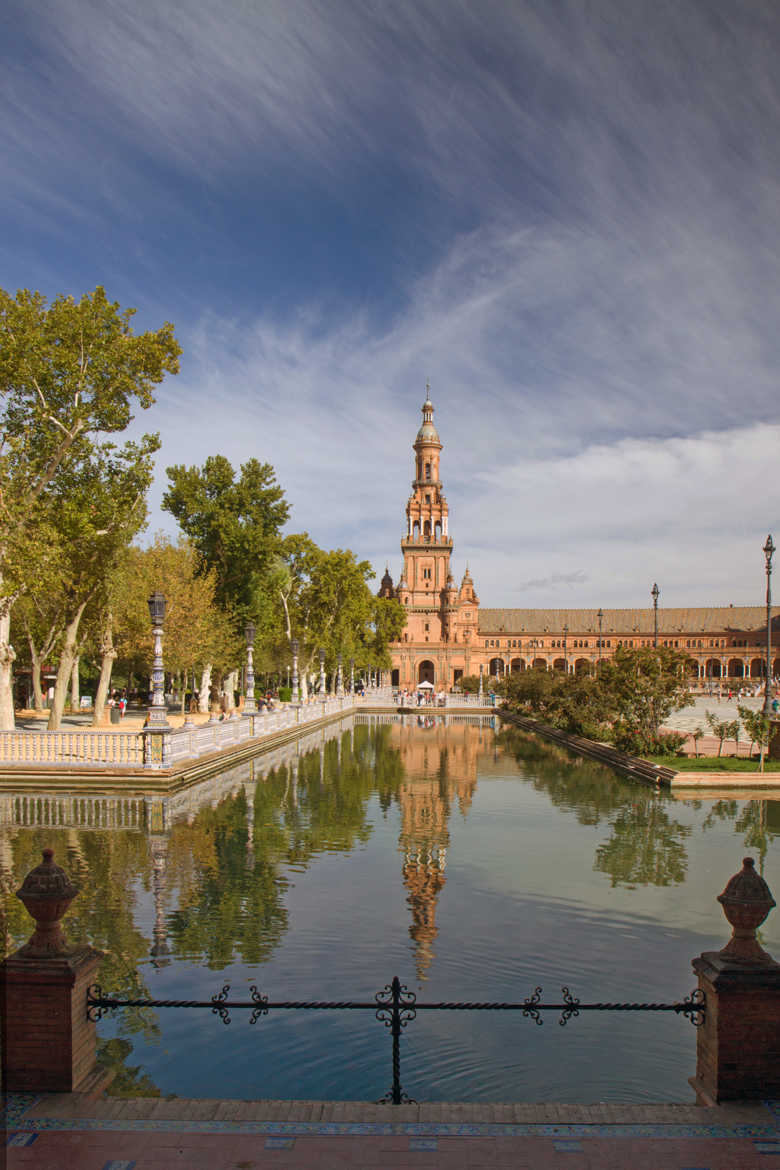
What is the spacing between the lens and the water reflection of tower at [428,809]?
1117 cm

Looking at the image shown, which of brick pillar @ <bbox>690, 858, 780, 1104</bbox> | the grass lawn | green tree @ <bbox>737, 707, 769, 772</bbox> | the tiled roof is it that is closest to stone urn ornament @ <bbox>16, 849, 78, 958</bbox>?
brick pillar @ <bbox>690, 858, 780, 1104</bbox>

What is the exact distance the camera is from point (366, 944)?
10094mm

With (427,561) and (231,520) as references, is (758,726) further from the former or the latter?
(427,561)

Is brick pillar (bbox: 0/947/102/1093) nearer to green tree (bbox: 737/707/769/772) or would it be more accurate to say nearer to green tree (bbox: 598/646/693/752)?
green tree (bbox: 737/707/769/772)

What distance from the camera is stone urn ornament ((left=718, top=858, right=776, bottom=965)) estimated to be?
5.70 m

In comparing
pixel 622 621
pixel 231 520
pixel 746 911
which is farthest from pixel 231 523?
pixel 622 621

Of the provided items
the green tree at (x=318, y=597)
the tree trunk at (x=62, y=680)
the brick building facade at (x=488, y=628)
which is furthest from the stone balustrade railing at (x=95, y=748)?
the brick building facade at (x=488, y=628)

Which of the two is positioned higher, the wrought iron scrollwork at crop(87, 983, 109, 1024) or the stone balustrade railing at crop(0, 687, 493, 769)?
the wrought iron scrollwork at crop(87, 983, 109, 1024)

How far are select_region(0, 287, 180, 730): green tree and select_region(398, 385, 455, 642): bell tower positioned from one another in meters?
87.4

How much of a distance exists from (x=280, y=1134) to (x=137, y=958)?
4646 mm

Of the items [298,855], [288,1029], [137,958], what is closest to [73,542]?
[298,855]

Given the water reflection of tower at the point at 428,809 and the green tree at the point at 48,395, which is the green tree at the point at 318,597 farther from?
the green tree at the point at 48,395

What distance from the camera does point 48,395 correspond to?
2708 cm

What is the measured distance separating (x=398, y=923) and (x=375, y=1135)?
579 centimetres
